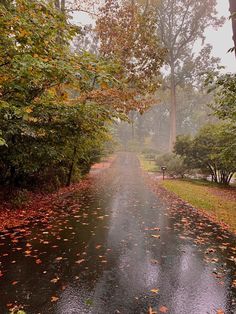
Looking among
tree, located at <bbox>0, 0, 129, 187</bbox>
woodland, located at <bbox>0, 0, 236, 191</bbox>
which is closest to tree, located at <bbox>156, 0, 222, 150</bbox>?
woodland, located at <bbox>0, 0, 236, 191</bbox>

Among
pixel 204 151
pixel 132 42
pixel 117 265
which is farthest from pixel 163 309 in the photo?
pixel 204 151

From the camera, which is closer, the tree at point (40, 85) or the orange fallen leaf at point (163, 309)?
the orange fallen leaf at point (163, 309)

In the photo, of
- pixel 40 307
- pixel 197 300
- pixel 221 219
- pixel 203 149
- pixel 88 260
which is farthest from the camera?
pixel 203 149

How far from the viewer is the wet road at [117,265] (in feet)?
13.2

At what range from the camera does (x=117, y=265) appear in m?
5.35

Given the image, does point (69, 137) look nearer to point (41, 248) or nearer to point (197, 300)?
point (41, 248)

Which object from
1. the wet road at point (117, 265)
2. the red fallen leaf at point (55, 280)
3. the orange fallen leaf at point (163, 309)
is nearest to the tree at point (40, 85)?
the wet road at point (117, 265)

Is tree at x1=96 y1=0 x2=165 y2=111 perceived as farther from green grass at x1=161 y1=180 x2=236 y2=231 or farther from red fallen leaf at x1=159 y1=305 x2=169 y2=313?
red fallen leaf at x1=159 y1=305 x2=169 y2=313

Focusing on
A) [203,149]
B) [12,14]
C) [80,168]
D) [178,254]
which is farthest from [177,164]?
[12,14]

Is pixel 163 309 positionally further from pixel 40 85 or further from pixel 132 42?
pixel 132 42

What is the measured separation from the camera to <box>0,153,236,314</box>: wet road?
159 inches

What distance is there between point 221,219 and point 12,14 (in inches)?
340

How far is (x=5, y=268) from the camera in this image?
5027mm

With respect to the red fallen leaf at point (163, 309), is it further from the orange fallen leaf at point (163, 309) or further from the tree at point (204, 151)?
the tree at point (204, 151)
